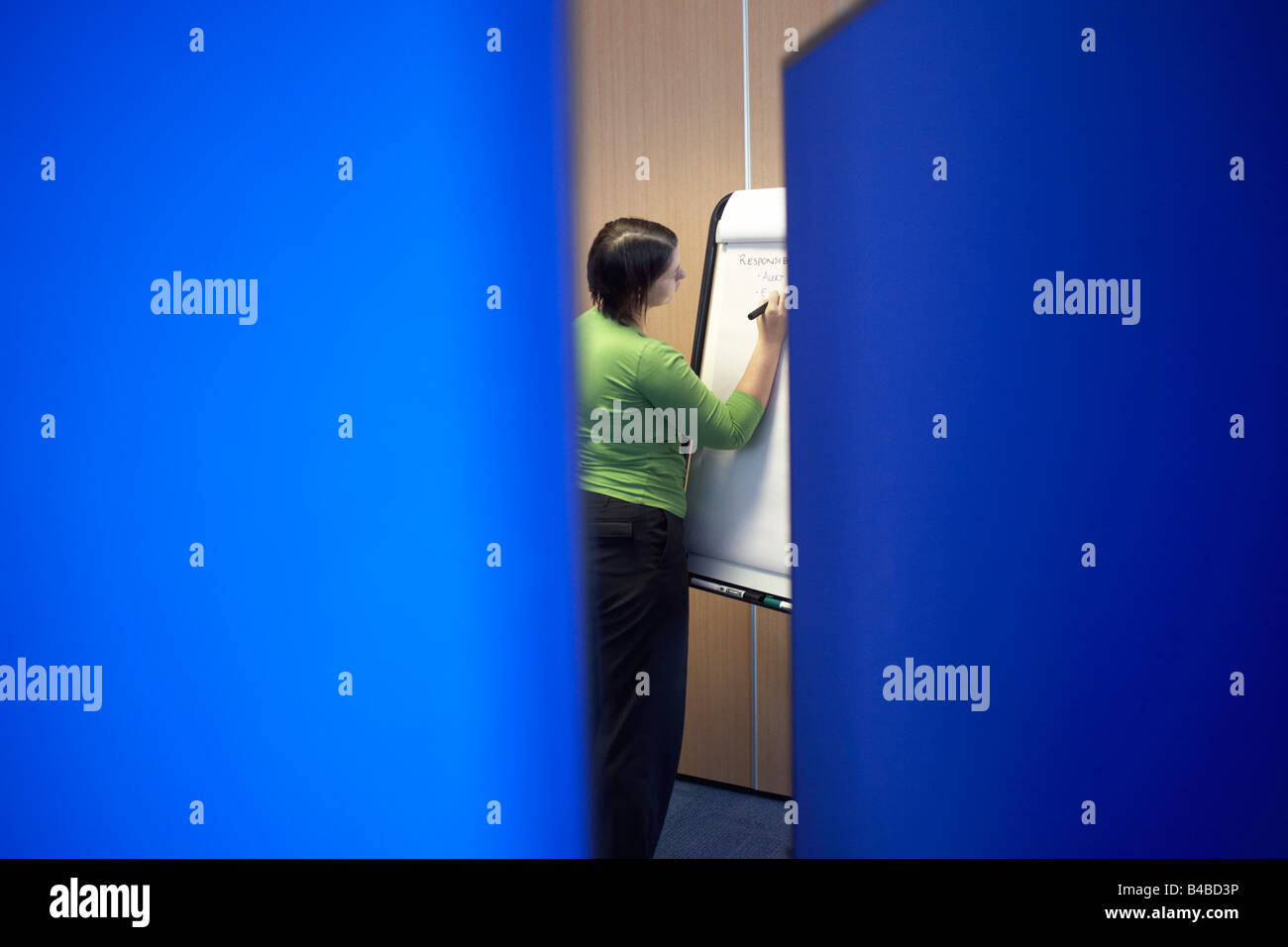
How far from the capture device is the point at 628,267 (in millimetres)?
1659

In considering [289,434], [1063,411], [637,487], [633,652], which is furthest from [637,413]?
[1063,411]

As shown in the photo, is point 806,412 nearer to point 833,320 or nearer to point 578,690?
point 833,320

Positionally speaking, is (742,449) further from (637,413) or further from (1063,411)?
(1063,411)

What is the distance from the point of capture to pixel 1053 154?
1153 mm

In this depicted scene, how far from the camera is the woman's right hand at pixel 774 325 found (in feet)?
5.61

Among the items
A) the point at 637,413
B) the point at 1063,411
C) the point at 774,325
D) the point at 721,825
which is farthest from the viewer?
the point at 721,825

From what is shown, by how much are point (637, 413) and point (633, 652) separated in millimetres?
444

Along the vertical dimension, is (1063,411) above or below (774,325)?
below

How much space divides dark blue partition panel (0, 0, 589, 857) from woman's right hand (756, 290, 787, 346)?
1.89 ft

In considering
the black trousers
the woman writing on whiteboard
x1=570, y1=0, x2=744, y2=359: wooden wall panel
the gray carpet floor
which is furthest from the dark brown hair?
the gray carpet floor

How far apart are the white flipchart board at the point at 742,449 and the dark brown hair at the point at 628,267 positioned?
239 millimetres

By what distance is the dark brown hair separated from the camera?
1658mm

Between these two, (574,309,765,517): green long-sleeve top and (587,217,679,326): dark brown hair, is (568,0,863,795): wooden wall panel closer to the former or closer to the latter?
(587,217,679,326): dark brown hair
